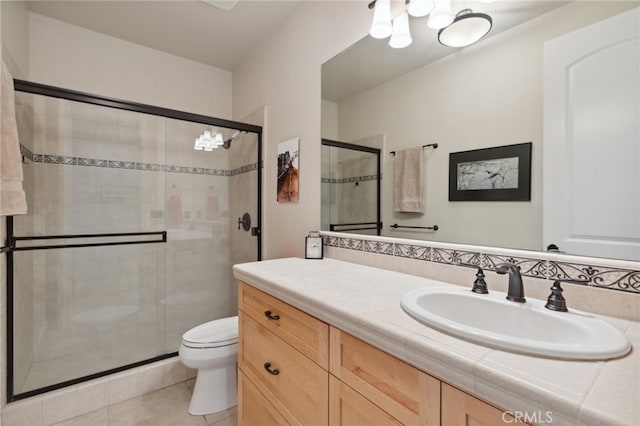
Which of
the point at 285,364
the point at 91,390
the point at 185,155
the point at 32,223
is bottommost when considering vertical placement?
the point at 91,390

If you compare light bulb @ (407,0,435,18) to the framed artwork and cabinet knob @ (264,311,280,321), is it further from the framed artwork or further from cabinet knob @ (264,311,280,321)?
cabinet knob @ (264,311,280,321)

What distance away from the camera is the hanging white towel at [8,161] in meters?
1.20

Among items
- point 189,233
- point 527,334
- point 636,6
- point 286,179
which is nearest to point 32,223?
point 189,233

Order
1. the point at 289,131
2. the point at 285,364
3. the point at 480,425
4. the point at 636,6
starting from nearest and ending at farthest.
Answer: the point at 480,425
the point at 636,6
the point at 285,364
the point at 289,131

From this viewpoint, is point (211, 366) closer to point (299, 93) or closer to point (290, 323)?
point (290, 323)

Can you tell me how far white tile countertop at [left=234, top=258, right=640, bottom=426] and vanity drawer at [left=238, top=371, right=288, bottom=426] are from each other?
1.63ft

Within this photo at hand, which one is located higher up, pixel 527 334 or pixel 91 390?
pixel 527 334

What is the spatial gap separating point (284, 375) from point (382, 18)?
1.56m

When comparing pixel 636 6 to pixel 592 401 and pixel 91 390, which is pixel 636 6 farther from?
pixel 91 390

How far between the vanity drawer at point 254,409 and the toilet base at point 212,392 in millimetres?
401

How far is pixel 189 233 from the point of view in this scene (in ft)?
7.74

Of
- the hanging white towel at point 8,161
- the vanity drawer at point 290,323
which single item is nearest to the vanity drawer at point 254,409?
the vanity drawer at point 290,323

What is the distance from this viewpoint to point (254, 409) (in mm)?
1232

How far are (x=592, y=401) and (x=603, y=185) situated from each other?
65 centimetres
